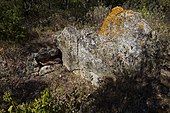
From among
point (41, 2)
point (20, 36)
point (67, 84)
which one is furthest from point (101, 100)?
point (41, 2)

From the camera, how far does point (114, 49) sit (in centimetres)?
518

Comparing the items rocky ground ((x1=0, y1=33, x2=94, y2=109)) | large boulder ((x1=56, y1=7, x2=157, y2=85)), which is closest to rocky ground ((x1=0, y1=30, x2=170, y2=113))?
rocky ground ((x1=0, y1=33, x2=94, y2=109))

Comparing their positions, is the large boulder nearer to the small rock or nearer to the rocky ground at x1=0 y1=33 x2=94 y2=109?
the rocky ground at x1=0 y1=33 x2=94 y2=109

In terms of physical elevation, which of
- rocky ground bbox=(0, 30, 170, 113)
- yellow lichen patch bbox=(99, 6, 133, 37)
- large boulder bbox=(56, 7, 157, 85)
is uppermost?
yellow lichen patch bbox=(99, 6, 133, 37)

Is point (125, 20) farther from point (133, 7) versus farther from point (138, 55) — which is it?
point (133, 7)

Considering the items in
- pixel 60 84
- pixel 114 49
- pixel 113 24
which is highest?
pixel 113 24

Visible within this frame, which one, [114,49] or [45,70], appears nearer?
[114,49]

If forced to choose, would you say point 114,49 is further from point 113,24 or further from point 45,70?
A: point 45,70

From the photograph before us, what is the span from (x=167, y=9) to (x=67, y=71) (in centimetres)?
447

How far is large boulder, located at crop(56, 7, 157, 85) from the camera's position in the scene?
16.3ft

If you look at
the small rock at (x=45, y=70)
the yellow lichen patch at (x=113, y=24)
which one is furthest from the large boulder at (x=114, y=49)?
the small rock at (x=45, y=70)

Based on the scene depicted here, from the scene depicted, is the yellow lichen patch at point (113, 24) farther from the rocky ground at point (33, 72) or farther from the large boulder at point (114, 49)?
the rocky ground at point (33, 72)

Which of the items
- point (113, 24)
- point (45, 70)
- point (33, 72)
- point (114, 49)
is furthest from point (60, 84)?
point (113, 24)

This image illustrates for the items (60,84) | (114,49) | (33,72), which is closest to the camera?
(114,49)
